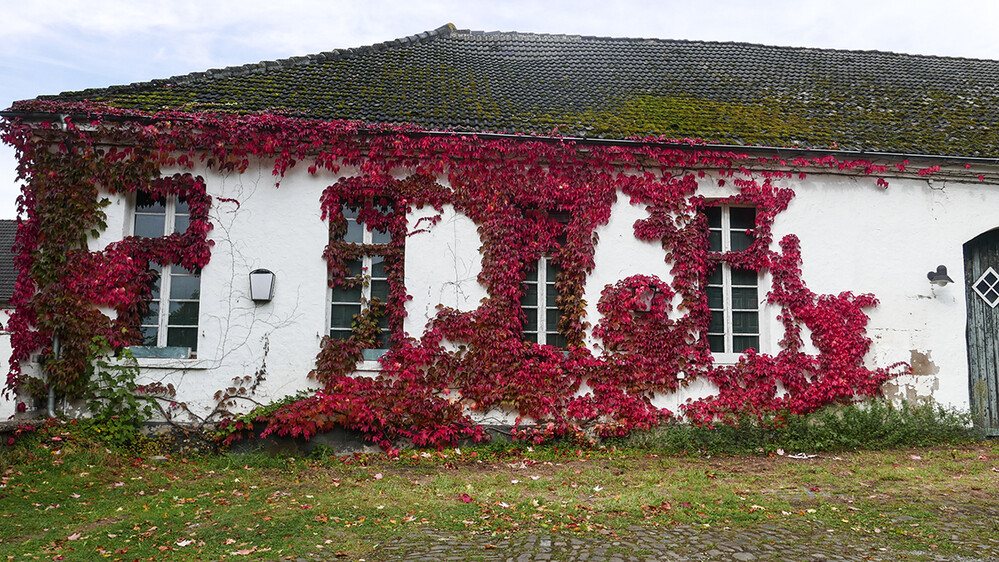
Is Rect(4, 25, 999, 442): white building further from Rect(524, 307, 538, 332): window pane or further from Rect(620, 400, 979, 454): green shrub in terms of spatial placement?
Rect(620, 400, 979, 454): green shrub

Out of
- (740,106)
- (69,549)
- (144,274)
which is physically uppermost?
(740,106)

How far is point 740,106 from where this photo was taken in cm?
1038

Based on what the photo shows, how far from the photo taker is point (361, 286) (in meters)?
8.58

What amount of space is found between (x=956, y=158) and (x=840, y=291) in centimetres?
229

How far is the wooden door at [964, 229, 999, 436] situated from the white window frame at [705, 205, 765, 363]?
2907mm

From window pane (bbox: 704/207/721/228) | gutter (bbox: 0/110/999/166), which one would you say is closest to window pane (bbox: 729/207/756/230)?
window pane (bbox: 704/207/721/228)

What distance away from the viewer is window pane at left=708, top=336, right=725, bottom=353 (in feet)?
29.3

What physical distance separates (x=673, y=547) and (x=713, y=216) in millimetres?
5605

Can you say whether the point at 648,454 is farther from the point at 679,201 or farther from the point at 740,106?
the point at 740,106

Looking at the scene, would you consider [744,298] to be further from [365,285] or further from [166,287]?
[166,287]

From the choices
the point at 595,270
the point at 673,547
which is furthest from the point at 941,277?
the point at 673,547

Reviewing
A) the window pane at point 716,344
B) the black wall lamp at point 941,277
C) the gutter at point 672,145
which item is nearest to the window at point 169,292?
the gutter at point 672,145

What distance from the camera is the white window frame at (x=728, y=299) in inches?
351

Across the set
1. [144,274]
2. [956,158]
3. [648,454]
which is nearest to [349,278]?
[144,274]
